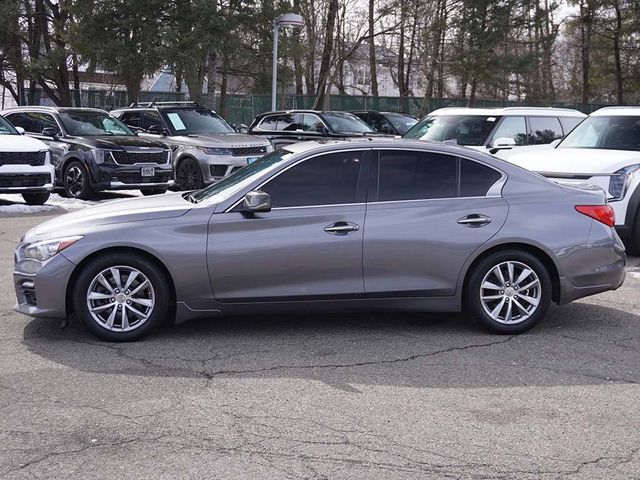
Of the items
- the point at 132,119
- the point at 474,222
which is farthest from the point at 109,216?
the point at 132,119

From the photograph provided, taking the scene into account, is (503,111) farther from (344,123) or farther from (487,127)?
(344,123)

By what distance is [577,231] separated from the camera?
261 inches

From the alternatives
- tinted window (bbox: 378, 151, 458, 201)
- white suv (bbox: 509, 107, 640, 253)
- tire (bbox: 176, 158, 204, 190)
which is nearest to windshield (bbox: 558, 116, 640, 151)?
white suv (bbox: 509, 107, 640, 253)

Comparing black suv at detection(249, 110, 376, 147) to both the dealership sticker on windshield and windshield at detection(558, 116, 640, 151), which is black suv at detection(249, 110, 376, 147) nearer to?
the dealership sticker on windshield

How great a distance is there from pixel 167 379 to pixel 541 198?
3251mm

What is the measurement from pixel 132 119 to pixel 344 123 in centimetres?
494

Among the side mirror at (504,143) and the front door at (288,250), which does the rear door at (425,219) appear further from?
the side mirror at (504,143)

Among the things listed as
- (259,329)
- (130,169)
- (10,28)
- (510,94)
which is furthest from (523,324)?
(510,94)

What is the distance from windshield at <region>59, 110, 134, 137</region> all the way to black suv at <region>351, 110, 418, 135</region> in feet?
26.3

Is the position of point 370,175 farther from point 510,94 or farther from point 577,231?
point 510,94

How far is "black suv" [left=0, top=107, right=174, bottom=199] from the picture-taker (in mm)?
15461

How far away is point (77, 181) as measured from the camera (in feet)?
51.9

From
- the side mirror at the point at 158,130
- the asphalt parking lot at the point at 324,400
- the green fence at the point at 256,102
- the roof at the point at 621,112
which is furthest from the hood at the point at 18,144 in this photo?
the green fence at the point at 256,102

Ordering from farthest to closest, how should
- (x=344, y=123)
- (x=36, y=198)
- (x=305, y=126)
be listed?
(x=344, y=123)
(x=305, y=126)
(x=36, y=198)
